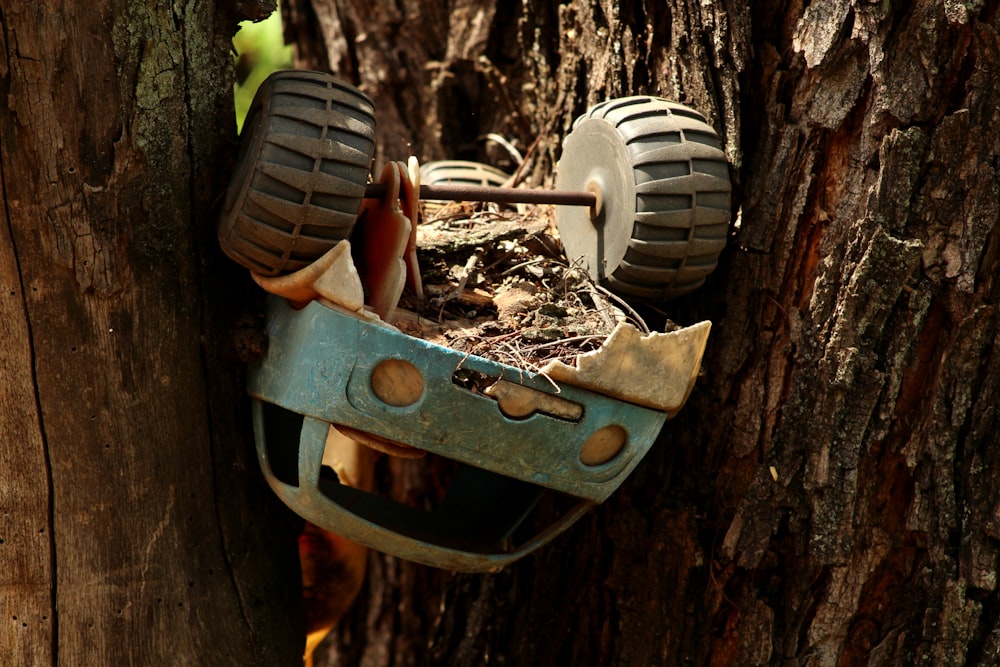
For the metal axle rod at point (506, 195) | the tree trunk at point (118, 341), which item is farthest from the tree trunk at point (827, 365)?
the tree trunk at point (118, 341)

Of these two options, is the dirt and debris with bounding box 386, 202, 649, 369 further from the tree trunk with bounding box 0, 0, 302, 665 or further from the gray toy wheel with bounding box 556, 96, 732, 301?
the tree trunk with bounding box 0, 0, 302, 665

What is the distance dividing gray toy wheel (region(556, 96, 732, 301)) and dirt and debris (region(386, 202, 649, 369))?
7 centimetres

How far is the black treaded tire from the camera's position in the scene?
157 centimetres

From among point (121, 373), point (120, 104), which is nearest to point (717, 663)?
point (121, 373)

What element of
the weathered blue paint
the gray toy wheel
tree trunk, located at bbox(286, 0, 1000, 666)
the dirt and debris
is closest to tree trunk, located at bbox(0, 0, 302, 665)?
the weathered blue paint

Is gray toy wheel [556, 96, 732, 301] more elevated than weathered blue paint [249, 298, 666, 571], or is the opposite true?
gray toy wheel [556, 96, 732, 301]

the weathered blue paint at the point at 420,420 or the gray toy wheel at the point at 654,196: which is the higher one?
the gray toy wheel at the point at 654,196

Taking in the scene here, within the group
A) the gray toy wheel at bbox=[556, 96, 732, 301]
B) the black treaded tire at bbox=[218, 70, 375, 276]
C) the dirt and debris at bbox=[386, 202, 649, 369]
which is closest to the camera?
the black treaded tire at bbox=[218, 70, 375, 276]

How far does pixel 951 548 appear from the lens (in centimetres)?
200

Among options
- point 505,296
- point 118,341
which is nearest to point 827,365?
point 505,296

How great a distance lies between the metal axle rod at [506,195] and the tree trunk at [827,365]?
321 mm

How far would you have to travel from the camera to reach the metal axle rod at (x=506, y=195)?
1857mm

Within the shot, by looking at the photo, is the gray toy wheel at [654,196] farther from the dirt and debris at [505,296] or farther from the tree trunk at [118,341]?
the tree trunk at [118,341]

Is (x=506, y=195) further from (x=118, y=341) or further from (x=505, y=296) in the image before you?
(x=118, y=341)
